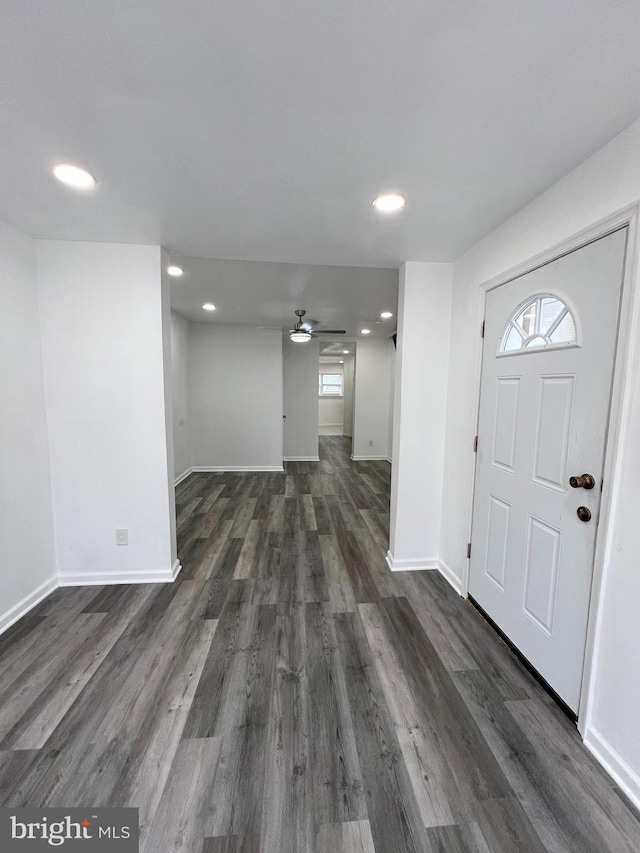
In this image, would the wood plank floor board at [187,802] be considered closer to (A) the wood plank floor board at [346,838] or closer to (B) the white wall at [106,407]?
(A) the wood plank floor board at [346,838]

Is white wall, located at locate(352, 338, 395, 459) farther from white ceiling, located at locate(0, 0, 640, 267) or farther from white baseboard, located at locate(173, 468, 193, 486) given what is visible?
white ceiling, located at locate(0, 0, 640, 267)

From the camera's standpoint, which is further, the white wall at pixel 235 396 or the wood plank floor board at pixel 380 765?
the white wall at pixel 235 396

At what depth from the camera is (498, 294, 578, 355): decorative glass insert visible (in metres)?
1.51

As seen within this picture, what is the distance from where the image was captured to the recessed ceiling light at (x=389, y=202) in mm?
1651

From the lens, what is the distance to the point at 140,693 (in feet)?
5.12

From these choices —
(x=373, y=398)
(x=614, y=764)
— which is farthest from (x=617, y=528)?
(x=373, y=398)

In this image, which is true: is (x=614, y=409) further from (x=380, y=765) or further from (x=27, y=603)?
(x=27, y=603)

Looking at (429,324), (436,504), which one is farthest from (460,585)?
(429,324)

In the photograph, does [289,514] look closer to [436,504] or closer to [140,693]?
[436,504]

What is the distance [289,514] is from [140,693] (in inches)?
94.5

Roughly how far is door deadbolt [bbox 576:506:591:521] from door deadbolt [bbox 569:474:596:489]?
0.29 ft

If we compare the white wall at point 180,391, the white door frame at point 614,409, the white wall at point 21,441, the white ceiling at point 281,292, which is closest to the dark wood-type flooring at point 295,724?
the white wall at point 21,441

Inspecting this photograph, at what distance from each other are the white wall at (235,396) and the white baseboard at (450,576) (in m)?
3.73

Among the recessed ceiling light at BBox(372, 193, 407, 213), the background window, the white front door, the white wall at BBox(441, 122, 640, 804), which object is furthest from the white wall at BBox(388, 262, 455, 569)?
the background window
